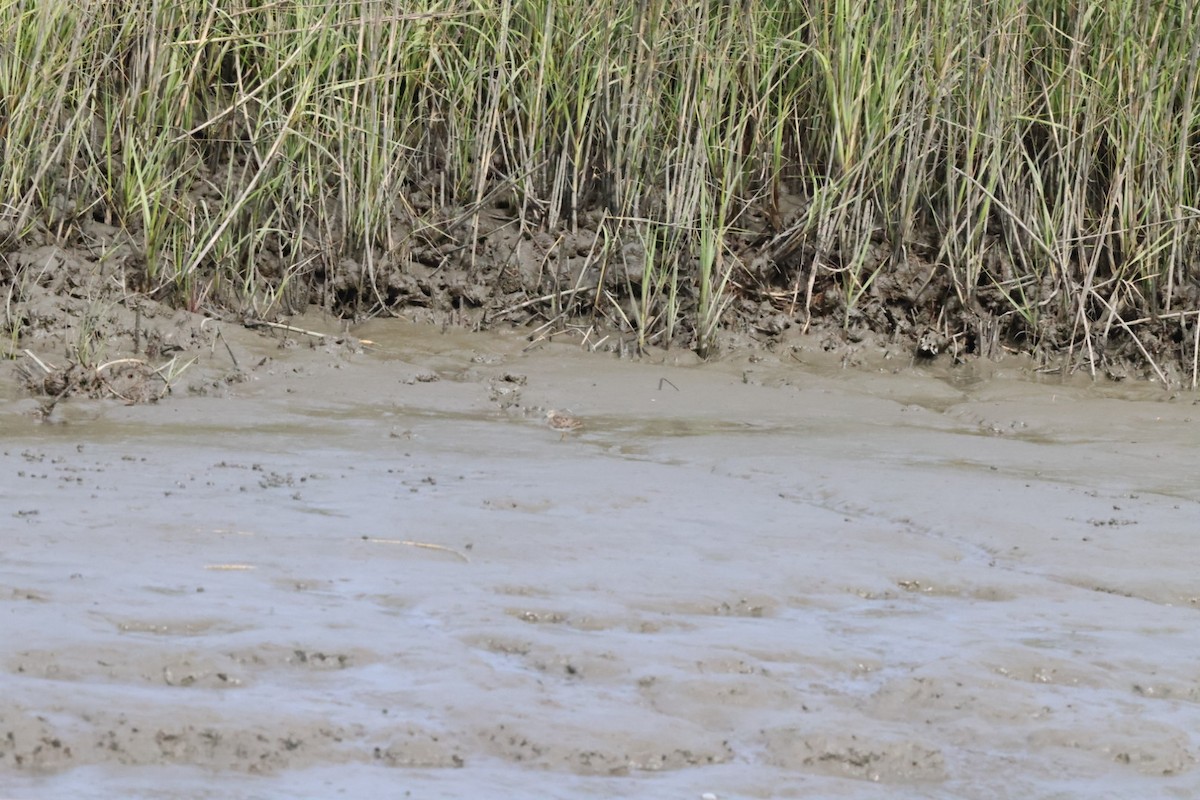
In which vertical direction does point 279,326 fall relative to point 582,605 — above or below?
below

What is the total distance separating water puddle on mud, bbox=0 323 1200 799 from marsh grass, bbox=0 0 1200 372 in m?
0.96

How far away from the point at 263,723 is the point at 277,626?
1.35 feet

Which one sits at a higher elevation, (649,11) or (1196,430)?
(649,11)

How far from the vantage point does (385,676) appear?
84.0 inches

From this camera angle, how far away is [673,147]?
570cm

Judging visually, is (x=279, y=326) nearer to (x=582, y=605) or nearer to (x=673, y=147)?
(x=673, y=147)

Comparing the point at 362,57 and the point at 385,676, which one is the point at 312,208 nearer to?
the point at 362,57

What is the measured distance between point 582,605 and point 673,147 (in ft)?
11.1

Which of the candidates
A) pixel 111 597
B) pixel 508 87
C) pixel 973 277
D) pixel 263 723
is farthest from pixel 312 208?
pixel 263 723

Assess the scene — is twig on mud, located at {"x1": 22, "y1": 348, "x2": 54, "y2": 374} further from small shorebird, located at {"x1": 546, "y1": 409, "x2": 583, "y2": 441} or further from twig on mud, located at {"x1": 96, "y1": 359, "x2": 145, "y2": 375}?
small shorebird, located at {"x1": 546, "y1": 409, "x2": 583, "y2": 441}

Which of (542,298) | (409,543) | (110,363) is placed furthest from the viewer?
(542,298)

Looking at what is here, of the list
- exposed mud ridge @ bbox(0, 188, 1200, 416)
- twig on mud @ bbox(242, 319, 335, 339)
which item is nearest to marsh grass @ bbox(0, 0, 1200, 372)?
exposed mud ridge @ bbox(0, 188, 1200, 416)

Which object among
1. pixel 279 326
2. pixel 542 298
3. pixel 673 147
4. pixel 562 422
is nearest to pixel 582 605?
pixel 562 422

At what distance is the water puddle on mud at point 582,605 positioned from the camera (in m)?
1.90
